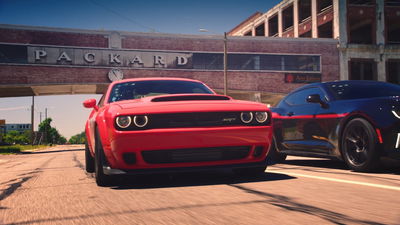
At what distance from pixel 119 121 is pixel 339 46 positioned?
34.8 meters

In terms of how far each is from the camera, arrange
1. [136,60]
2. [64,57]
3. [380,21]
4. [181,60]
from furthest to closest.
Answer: [380,21], [181,60], [136,60], [64,57]

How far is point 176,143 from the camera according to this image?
143 inches

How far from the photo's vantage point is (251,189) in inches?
135

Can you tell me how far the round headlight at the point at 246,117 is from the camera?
390 cm

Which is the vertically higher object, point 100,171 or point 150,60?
point 150,60

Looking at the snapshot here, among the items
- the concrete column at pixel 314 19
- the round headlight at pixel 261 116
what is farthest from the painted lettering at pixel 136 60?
the round headlight at pixel 261 116

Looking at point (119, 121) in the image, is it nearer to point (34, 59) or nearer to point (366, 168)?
point (366, 168)

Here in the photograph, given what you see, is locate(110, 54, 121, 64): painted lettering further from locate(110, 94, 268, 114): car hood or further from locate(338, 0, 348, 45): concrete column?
locate(110, 94, 268, 114): car hood

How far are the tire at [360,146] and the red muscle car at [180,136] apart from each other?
4.79 feet

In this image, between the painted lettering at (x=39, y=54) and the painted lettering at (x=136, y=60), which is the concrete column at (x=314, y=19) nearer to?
the painted lettering at (x=136, y=60)

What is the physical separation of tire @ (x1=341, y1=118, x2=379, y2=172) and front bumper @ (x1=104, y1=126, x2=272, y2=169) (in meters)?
1.66

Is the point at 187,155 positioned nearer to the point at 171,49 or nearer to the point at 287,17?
the point at 171,49

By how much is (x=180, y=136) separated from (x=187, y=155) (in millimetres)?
213

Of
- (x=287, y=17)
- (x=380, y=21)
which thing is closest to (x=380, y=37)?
(x=380, y=21)
